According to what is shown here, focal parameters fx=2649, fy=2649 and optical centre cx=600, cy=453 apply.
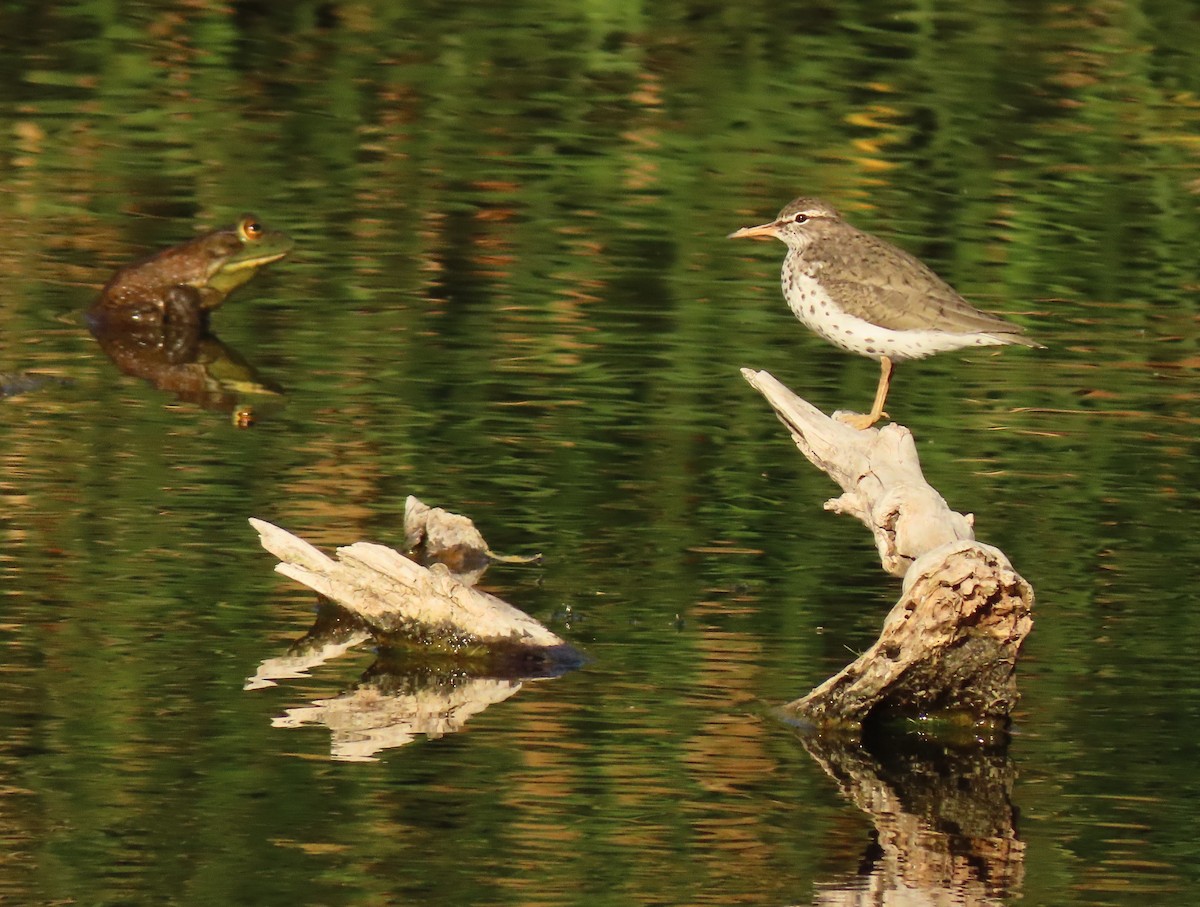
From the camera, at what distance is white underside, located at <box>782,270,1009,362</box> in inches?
468

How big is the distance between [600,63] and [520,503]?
558 inches

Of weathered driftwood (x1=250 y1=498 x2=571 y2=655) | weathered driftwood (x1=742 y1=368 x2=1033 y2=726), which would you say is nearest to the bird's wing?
weathered driftwood (x1=742 y1=368 x2=1033 y2=726)

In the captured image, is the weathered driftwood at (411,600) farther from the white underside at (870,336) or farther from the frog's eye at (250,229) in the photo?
the frog's eye at (250,229)

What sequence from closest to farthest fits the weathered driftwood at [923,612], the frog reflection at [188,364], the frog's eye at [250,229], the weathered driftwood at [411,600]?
the weathered driftwood at [923,612] < the weathered driftwood at [411,600] < the frog reflection at [188,364] < the frog's eye at [250,229]

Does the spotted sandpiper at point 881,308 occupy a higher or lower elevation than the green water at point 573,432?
higher

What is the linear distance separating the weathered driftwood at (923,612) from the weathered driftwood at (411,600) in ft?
3.76

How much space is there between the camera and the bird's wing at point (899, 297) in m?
11.8

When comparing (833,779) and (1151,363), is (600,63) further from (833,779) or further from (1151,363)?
(833,779)

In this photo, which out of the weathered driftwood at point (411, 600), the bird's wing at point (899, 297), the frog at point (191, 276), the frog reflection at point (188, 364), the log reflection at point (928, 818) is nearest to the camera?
the log reflection at point (928, 818)

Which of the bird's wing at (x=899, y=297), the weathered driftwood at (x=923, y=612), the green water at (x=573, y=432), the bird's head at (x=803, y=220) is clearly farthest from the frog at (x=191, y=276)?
the weathered driftwood at (x=923, y=612)

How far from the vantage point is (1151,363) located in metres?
15.9

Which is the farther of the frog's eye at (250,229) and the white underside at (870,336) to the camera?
the frog's eye at (250,229)

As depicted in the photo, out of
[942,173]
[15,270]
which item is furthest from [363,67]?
[15,270]

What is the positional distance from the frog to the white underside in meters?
5.39
